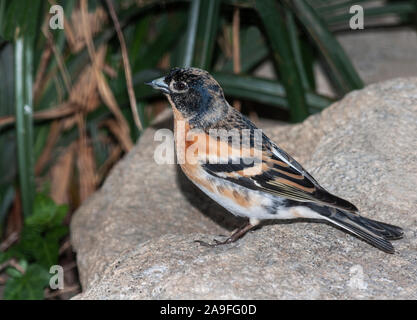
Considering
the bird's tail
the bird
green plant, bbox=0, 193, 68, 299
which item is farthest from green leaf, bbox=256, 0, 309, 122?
green plant, bbox=0, 193, 68, 299

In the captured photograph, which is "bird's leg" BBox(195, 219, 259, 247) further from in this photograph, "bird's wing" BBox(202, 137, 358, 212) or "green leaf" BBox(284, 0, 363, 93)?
"green leaf" BBox(284, 0, 363, 93)

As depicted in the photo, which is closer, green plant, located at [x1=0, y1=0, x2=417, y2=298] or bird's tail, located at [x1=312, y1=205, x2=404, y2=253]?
bird's tail, located at [x1=312, y1=205, x2=404, y2=253]

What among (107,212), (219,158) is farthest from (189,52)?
(219,158)

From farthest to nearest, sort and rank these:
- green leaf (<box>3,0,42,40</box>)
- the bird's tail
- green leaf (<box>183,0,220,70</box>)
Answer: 1. green leaf (<box>183,0,220,70</box>)
2. green leaf (<box>3,0,42,40</box>)
3. the bird's tail

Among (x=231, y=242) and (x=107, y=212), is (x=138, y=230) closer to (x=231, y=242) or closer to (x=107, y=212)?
(x=107, y=212)

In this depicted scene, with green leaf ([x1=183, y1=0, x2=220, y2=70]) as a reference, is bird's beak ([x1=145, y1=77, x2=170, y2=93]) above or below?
below

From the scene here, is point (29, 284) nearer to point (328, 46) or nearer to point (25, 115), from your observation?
point (25, 115)

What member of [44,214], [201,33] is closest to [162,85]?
[201,33]
